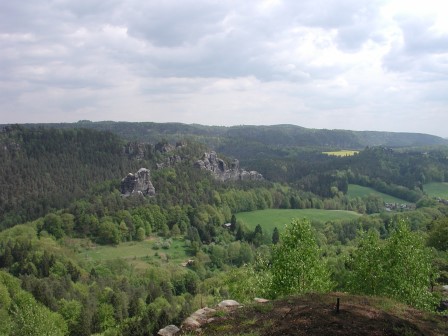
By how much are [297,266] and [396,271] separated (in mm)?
9294

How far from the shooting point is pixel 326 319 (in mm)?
23016

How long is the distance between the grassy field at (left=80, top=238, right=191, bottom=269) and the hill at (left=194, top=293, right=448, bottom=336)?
105 m

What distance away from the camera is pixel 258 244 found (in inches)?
6265

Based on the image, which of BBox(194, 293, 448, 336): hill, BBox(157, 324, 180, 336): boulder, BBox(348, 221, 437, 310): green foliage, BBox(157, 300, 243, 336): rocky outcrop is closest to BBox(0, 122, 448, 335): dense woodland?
BBox(348, 221, 437, 310): green foliage

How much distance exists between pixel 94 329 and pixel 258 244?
282 ft

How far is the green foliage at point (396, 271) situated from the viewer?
3566 cm

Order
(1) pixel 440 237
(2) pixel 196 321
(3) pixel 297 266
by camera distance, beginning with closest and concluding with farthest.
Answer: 1. (2) pixel 196 321
2. (3) pixel 297 266
3. (1) pixel 440 237

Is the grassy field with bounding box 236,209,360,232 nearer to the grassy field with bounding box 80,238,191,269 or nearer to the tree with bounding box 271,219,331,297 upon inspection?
the grassy field with bounding box 80,238,191,269

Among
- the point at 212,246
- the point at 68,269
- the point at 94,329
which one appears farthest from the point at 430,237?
the point at 68,269

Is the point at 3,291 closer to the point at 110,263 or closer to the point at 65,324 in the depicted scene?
the point at 65,324

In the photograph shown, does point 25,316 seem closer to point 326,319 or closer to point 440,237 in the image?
point 326,319

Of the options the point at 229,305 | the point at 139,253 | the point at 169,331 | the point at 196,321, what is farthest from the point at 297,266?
the point at 139,253

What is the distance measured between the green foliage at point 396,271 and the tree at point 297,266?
13.3 feet

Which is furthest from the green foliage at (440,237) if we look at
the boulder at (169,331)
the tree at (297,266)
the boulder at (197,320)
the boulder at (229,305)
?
the boulder at (169,331)
